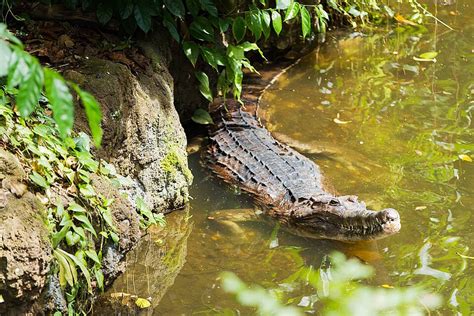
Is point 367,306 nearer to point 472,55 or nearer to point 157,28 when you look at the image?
point 157,28

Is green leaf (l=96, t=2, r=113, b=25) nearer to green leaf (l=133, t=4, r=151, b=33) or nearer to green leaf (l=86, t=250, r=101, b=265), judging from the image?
green leaf (l=133, t=4, r=151, b=33)

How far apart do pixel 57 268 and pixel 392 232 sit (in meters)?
2.27

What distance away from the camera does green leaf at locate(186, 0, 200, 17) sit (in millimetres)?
5570

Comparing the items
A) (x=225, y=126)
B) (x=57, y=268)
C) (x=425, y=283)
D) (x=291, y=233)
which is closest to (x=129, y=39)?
(x=225, y=126)

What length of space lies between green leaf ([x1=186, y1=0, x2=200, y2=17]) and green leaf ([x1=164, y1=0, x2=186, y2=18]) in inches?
7.2

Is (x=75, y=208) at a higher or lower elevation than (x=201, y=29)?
lower

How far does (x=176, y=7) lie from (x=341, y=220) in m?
1.95

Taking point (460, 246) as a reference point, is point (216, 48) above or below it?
above

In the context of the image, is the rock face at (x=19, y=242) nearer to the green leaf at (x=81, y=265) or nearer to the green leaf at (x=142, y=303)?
A: the green leaf at (x=81, y=265)

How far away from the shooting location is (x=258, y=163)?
6.09 m

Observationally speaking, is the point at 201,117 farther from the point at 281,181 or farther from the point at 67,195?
the point at 67,195

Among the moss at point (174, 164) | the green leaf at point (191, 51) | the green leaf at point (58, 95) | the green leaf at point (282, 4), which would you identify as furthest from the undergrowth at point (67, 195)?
the green leaf at point (282, 4)

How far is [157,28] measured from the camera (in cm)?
576

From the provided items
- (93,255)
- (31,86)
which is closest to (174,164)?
(93,255)
